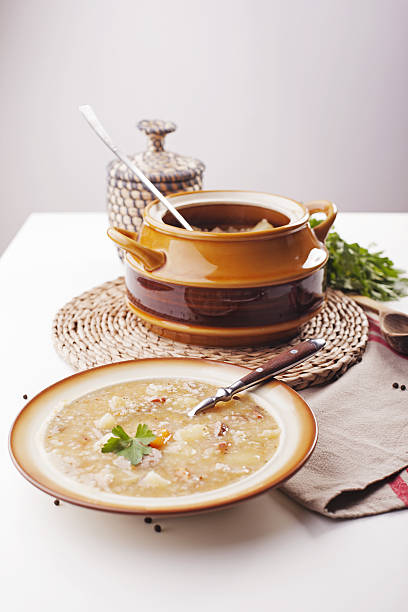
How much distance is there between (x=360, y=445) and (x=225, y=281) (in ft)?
1.27

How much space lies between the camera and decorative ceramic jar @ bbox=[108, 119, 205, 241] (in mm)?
1607

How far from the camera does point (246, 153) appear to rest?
3781mm

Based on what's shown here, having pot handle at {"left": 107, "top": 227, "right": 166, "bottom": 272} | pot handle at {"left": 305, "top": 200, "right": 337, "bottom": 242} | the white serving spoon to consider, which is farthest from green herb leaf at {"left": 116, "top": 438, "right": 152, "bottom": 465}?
pot handle at {"left": 305, "top": 200, "right": 337, "bottom": 242}

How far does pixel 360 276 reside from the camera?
1.62m

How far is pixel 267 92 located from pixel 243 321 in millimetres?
2705

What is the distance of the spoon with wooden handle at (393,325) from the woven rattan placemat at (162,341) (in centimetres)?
4

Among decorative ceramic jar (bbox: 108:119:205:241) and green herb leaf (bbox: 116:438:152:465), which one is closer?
green herb leaf (bbox: 116:438:152:465)

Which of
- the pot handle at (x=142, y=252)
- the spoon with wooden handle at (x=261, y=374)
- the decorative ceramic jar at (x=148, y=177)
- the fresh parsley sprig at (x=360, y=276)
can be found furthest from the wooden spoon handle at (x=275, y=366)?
the decorative ceramic jar at (x=148, y=177)

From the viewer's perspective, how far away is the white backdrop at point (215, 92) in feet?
11.4

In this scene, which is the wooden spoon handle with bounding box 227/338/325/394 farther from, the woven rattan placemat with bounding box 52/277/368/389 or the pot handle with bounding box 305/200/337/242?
the pot handle with bounding box 305/200/337/242

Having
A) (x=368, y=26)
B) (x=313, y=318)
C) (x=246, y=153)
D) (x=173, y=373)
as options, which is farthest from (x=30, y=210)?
(x=173, y=373)

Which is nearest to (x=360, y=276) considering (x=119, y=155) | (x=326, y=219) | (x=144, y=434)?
(x=326, y=219)

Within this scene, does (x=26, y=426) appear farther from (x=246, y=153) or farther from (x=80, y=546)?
(x=246, y=153)

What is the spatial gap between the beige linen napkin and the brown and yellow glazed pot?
0.55 feet
